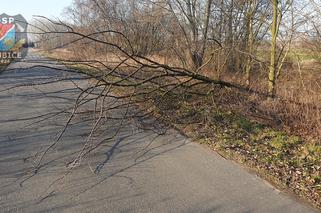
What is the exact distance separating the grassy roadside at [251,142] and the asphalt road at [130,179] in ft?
1.01

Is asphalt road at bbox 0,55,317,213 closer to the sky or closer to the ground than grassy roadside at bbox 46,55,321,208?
closer to the ground

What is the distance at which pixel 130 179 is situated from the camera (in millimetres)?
4496

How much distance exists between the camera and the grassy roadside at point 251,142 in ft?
15.5

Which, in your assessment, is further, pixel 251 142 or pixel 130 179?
pixel 251 142

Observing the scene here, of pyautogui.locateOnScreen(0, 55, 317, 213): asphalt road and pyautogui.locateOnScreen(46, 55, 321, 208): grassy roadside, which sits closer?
pyautogui.locateOnScreen(0, 55, 317, 213): asphalt road

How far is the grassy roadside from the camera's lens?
4738 millimetres

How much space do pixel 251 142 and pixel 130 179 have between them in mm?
3000

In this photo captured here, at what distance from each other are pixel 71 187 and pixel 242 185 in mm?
2343

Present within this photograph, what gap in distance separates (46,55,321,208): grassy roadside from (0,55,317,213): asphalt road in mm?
307

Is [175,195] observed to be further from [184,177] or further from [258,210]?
[258,210]

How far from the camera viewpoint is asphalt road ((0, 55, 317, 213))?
3.78 meters

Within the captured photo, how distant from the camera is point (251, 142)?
6.43 meters

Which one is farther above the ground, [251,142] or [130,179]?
[251,142]

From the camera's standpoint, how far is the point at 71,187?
164 inches
